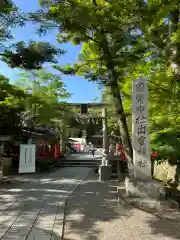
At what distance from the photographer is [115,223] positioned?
5.55 m

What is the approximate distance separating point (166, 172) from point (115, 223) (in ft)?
20.0

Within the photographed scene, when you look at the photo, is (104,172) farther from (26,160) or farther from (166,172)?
(26,160)

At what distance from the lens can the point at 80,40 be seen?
856 centimetres

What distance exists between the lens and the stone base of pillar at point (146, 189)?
22.7ft

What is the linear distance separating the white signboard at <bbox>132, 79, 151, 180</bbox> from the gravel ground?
110 centimetres

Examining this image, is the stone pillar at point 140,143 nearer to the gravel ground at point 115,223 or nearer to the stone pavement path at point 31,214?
the gravel ground at point 115,223

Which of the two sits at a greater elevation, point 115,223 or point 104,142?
point 104,142

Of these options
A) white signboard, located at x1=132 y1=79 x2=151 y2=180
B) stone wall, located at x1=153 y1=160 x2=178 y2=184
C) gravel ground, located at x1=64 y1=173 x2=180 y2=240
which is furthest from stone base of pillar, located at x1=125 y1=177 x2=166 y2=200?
stone wall, located at x1=153 y1=160 x2=178 y2=184

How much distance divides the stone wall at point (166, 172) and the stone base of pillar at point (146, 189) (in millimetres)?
3010

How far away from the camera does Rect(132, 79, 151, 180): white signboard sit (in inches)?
287

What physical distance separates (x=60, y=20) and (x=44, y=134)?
15924 mm

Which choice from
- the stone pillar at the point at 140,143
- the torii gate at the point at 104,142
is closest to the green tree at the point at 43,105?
the torii gate at the point at 104,142

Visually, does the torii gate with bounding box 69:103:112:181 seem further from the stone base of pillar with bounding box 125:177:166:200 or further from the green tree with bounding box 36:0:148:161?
the stone base of pillar with bounding box 125:177:166:200

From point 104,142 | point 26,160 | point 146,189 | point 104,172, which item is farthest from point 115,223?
point 104,142
